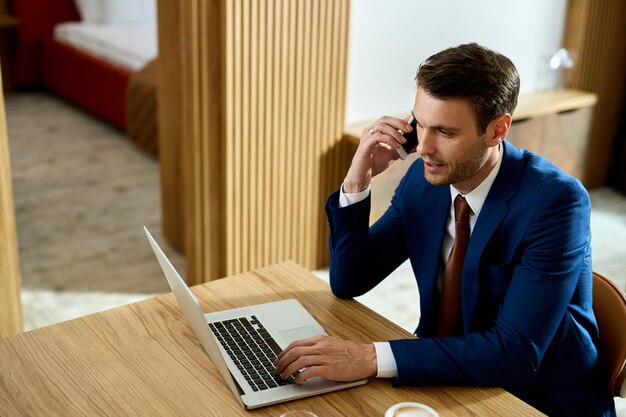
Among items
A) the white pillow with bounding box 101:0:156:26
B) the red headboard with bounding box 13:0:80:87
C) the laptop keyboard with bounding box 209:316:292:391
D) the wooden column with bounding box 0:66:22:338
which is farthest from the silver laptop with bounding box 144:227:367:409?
the red headboard with bounding box 13:0:80:87

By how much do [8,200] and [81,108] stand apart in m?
3.78

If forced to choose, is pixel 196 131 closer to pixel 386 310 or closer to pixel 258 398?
pixel 386 310

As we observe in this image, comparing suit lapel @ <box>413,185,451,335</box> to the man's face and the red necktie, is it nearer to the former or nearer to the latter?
the red necktie

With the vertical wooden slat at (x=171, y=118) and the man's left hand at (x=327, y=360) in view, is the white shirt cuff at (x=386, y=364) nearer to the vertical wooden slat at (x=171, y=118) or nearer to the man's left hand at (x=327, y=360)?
the man's left hand at (x=327, y=360)

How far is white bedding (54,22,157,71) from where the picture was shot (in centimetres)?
573

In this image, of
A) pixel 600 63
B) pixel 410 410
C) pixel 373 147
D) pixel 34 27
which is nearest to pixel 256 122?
pixel 373 147

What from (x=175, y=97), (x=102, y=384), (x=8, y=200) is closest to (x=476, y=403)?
(x=102, y=384)

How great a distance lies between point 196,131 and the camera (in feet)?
10.3

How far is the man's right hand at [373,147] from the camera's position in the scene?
5.97 ft

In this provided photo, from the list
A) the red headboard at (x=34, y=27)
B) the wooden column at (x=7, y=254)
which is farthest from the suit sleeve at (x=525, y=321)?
the red headboard at (x=34, y=27)

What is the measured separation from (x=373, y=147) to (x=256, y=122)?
144 centimetres

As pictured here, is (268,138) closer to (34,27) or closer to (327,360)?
(327,360)

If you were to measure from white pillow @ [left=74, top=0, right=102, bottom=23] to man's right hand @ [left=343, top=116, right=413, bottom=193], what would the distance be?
5228mm

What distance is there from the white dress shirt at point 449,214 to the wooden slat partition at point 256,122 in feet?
4.48
